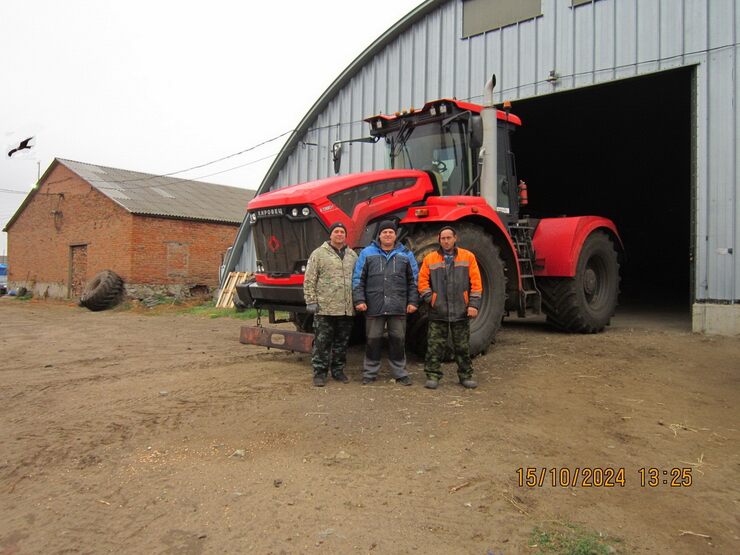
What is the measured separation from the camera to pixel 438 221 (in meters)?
6.33

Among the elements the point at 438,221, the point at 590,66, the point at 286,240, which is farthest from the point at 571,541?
the point at 590,66

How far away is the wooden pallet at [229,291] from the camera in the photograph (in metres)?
17.4

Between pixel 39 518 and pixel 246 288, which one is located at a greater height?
pixel 246 288

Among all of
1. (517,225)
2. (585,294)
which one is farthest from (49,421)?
(585,294)

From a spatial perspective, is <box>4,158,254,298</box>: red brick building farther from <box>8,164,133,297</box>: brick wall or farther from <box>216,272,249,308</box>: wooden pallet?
<box>216,272,249,308</box>: wooden pallet

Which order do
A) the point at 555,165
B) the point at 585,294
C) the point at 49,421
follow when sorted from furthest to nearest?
the point at 555,165 → the point at 585,294 → the point at 49,421

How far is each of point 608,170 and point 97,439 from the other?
60.9ft

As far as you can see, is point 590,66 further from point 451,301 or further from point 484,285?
point 451,301

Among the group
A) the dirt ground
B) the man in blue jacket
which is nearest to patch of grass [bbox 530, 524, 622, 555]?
the dirt ground

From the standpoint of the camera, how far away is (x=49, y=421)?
4.84 m

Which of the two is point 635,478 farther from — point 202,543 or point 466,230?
point 466,230

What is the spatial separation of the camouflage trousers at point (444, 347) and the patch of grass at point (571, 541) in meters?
2.64

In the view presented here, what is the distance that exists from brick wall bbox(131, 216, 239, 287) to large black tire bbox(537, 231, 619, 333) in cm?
1756

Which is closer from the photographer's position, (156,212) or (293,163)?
(293,163)
